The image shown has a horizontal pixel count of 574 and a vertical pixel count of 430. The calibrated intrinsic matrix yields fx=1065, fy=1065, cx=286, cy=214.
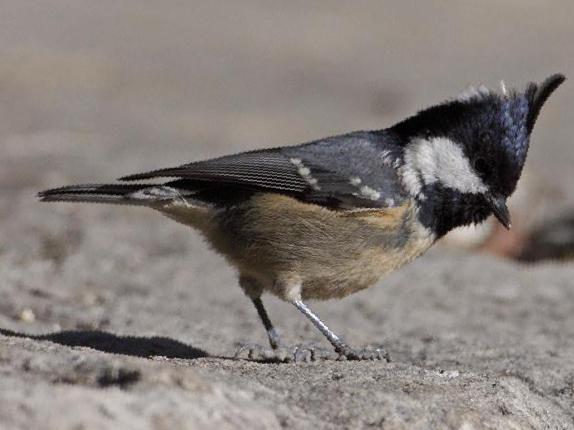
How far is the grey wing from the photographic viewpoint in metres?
4.58

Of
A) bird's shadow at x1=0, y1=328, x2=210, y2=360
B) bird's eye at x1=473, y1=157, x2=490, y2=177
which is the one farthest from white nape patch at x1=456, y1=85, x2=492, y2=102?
bird's shadow at x1=0, y1=328, x2=210, y2=360

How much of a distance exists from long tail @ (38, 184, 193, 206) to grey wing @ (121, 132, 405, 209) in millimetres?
100

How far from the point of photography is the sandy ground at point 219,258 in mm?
3055

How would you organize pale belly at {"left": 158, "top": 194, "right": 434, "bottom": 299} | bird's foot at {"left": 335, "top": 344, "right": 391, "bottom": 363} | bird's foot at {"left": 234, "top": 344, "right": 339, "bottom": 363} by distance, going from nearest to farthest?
bird's foot at {"left": 234, "top": 344, "right": 339, "bottom": 363} → bird's foot at {"left": 335, "top": 344, "right": 391, "bottom": 363} → pale belly at {"left": 158, "top": 194, "right": 434, "bottom": 299}

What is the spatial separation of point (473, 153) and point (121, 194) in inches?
60.4

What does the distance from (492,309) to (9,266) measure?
9.18ft

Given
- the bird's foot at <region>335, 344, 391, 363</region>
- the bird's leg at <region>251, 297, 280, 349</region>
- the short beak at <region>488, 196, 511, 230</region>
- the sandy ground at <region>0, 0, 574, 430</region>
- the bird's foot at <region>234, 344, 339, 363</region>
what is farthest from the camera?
the bird's leg at <region>251, 297, 280, 349</region>

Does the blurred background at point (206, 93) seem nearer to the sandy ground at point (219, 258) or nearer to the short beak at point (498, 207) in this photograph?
the sandy ground at point (219, 258)

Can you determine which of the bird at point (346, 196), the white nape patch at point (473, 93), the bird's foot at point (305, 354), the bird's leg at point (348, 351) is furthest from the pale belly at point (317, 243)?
the white nape patch at point (473, 93)

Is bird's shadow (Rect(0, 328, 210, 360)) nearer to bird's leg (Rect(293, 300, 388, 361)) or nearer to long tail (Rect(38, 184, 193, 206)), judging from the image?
bird's leg (Rect(293, 300, 388, 361))

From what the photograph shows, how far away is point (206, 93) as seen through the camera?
37.9 feet

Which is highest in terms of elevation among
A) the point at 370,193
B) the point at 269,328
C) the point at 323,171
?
the point at 323,171

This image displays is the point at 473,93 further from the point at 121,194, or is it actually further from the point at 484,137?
the point at 121,194

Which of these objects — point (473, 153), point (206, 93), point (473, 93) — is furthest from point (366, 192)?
point (206, 93)
